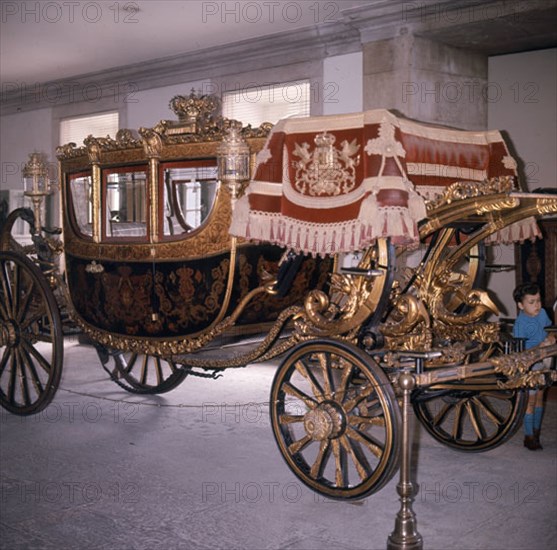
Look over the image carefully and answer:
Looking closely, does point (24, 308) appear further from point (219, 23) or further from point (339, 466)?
point (219, 23)

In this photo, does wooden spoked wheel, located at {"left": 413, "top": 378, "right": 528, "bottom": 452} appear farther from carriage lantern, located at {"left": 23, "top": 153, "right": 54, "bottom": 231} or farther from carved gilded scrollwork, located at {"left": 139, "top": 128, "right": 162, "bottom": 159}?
carriage lantern, located at {"left": 23, "top": 153, "right": 54, "bottom": 231}

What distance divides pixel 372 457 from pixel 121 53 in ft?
20.1

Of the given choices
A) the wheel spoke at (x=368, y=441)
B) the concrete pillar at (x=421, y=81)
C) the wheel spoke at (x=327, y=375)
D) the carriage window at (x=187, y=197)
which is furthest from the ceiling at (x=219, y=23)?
the wheel spoke at (x=368, y=441)

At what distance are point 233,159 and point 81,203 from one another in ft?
5.32

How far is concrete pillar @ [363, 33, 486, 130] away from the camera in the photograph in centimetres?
712

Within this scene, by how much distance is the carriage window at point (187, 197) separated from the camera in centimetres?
484

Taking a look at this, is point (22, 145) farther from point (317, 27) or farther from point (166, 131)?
point (166, 131)

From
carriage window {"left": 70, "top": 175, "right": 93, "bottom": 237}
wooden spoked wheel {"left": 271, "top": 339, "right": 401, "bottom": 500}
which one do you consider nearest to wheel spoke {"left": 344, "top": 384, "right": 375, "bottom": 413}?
wooden spoked wheel {"left": 271, "top": 339, "right": 401, "bottom": 500}

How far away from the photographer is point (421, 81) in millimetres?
7199

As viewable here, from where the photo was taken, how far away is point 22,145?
1192 centimetres

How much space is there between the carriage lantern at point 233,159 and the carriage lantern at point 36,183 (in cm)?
196

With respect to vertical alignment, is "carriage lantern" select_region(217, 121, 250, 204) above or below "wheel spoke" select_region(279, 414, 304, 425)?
above

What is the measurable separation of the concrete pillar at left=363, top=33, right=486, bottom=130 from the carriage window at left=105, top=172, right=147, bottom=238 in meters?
2.89

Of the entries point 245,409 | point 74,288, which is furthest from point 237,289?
point 245,409
